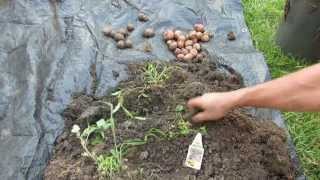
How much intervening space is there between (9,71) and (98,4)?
2.52ft

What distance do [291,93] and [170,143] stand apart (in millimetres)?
625

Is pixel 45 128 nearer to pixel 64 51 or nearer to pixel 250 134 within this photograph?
pixel 64 51

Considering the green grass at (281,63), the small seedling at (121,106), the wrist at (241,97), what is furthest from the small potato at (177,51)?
the wrist at (241,97)

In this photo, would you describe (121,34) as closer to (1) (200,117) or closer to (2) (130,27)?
(2) (130,27)

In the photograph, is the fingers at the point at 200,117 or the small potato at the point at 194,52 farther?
the small potato at the point at 194,52

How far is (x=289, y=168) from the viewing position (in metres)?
2.39

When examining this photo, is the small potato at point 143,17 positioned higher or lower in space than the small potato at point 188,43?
higher

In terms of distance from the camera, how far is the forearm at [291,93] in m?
1.86

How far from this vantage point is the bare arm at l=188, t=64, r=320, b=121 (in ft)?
6.11

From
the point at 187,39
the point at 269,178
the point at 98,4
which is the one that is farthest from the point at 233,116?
the point at 98,4

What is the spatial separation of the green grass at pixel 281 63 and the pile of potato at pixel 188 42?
537mm

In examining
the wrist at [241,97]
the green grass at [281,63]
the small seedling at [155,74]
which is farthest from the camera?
the green grass at [281,63]

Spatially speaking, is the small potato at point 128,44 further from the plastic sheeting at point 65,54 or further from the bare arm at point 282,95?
the bare arm at point 282,95

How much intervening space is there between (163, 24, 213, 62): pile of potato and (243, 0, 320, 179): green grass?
54 cm
